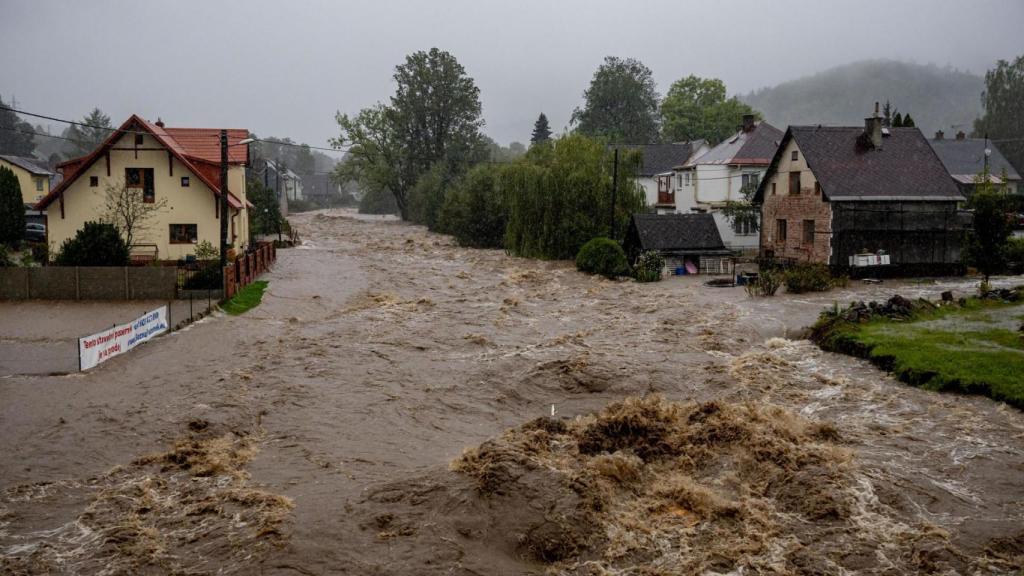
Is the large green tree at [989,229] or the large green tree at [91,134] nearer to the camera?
the large green tree at [989,229]

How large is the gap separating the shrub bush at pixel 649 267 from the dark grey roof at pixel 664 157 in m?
25.1

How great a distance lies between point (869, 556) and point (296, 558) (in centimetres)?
762

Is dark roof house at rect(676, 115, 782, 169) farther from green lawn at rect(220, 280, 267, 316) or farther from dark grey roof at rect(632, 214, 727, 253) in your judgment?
green lawn at rect(220, 280, 267, 316)

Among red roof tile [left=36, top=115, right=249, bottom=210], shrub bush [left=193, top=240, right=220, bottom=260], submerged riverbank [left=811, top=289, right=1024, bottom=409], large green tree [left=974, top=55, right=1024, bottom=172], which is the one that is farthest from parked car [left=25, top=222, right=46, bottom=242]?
large green tree [left=974, top=55, right=1024, bottom=172]

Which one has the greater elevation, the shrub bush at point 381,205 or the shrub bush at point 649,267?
the shrub bush at point 381,205

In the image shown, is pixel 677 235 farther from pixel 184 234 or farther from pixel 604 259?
pixel 184 234

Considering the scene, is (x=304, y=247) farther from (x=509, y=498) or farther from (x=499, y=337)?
(x=509, y=498)

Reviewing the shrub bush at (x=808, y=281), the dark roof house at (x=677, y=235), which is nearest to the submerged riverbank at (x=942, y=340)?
the shrub bush at (x=808, y=281)

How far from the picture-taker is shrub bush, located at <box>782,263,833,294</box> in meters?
32.3

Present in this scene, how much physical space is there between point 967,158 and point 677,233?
39.3m

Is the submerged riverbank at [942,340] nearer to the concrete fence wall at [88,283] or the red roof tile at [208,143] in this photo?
→ the concrete fence wall at [88,283]

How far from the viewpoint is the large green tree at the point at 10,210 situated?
4031 cm

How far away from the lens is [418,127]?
8456 centimetres

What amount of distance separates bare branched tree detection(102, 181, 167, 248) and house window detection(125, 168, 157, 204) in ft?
0.49
